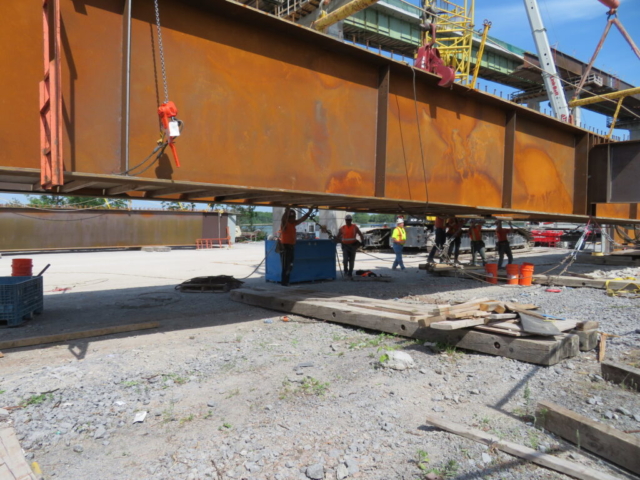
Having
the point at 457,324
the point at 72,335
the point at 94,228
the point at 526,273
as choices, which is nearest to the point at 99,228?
the point at 94,228

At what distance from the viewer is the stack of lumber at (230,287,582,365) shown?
4.24 m

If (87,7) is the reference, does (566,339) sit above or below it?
below

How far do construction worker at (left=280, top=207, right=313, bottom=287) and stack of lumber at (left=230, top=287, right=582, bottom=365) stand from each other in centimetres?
243

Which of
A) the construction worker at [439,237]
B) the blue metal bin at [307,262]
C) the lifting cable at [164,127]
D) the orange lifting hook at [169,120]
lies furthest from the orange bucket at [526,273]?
the orange lifting hook at [169,120]

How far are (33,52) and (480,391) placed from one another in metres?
4.68

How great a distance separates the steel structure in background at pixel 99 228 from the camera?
59.4ft

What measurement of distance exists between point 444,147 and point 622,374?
4.06 meters

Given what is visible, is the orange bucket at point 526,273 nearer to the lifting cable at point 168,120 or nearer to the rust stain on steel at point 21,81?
the lifting cable at point 168,120

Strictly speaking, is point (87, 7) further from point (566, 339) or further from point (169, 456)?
point (566, 339)

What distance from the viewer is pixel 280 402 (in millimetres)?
3459

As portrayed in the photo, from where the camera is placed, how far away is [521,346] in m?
4.24

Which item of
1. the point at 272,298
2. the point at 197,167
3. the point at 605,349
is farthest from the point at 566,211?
the point at 197,167

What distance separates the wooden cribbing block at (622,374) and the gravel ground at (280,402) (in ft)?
0.35

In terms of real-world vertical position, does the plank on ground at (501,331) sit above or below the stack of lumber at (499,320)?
below
